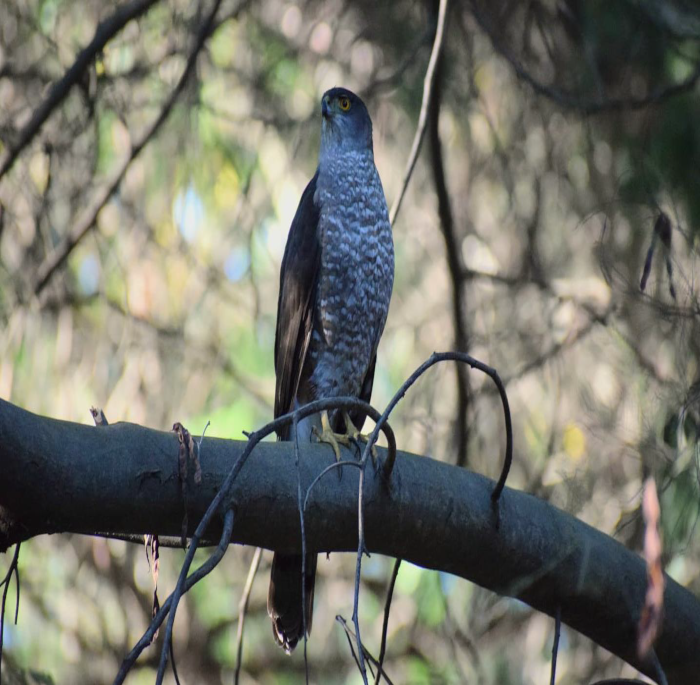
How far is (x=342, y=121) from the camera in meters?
3.76

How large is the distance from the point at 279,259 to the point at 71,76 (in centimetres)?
133

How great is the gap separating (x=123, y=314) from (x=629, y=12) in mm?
2341

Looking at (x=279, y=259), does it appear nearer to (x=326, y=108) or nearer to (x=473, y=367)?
(x=326, y=108)

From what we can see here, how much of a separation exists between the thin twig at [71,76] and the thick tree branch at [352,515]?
1628 millimetres

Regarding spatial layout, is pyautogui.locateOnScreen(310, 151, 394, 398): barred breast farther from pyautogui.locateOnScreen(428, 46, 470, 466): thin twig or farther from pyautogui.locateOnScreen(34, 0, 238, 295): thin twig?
pyautogui.locateOnScreen(34, 0, 238, 295): thin twig

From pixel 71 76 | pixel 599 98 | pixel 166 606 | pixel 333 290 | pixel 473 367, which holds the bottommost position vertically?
pixel 166 606

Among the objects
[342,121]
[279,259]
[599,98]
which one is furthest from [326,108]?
[599,98]

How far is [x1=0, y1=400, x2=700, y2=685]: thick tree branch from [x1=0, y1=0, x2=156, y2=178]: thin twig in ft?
5.34

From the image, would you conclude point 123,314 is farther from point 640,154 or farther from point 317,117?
point 640,154

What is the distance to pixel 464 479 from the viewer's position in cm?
258

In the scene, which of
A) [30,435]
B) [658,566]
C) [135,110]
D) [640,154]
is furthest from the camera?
[135,110]

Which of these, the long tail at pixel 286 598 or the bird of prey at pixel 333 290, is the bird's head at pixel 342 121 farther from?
the long tail at pixel 286 598

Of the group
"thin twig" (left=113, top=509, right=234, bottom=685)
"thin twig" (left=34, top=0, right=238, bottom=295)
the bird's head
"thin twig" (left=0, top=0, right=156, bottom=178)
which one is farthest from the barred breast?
"thin twig" (left=113, top=509, right=234, bottom=685)

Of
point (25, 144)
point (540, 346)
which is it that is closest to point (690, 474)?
point (540, 346)
